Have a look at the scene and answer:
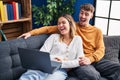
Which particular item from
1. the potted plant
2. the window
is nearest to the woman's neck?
the potted plant

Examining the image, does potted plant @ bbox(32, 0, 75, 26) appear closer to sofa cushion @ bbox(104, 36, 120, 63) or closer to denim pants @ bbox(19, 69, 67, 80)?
sofa cushion @ bbox(104, 36, 120, 63)

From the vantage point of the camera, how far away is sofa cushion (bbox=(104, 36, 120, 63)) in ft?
7.17

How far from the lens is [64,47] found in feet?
6.35

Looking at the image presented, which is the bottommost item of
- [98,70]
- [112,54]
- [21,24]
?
[98,70]

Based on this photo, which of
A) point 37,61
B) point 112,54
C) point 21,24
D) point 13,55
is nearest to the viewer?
point 37,61

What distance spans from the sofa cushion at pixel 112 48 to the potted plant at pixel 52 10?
0.98 m

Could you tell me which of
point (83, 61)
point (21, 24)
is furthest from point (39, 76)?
point (21, 24)

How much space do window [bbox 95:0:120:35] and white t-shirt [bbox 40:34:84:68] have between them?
1371 millimetres

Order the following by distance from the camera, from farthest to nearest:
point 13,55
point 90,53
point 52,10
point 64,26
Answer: point 52,10
point 90,53
point 64,26
point 13,55

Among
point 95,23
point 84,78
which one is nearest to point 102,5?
point 95,23

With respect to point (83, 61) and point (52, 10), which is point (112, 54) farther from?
point (52, 10)

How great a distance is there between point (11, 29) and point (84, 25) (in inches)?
62.4

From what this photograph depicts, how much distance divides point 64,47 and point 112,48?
0.67 m

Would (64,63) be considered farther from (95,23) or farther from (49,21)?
(95,23)
